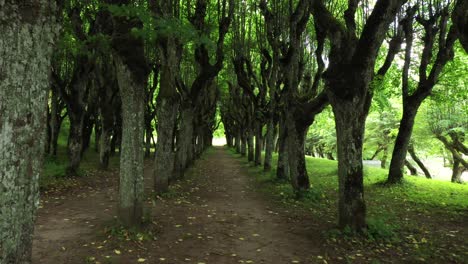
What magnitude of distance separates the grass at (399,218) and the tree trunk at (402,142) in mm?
500

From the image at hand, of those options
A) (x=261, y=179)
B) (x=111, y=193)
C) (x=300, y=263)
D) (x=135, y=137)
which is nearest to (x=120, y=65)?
(x=135, y=137)

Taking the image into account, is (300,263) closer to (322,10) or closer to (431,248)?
(431,248)

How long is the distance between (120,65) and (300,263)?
585 cm

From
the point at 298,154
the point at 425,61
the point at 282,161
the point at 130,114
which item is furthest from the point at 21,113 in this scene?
the point at 425,61

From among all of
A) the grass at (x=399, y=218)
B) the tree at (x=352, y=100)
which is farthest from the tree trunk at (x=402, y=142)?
the tree at (x=352, y=100)

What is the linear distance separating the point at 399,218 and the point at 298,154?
4.06 metres

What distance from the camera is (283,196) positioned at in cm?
1337

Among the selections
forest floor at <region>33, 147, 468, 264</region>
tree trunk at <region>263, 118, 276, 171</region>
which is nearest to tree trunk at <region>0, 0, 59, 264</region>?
forest floor at <region>33, 147, 468, 264</region>

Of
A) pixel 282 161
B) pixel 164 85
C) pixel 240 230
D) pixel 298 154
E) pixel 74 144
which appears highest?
pixel 164 85

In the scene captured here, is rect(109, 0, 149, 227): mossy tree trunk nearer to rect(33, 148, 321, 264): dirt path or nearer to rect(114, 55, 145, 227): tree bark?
rect(114, 55, 145, 227): tree bark

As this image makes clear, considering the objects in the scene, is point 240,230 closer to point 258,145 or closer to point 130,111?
point 130,111

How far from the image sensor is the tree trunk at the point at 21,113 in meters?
2.88

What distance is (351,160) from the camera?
8.23 meters

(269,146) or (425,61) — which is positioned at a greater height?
(425,61)
